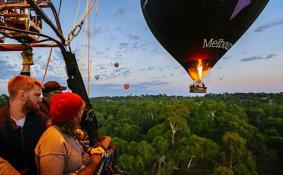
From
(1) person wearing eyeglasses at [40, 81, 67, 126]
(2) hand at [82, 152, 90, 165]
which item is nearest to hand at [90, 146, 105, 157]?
(2) hand at [82, 152, 90, 165]

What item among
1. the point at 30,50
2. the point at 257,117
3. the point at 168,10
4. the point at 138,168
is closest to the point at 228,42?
the point at 168,10

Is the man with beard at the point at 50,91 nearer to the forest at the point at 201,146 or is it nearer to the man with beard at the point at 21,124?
the man with beard at the point at 21,124

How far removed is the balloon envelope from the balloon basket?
0.20 meters

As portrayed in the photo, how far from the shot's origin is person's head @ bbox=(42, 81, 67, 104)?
3.59m

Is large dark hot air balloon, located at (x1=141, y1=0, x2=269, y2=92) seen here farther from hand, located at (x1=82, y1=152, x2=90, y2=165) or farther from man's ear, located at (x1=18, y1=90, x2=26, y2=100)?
man's ear, located at (x1=18, y1=90, x2=26, y2=100)

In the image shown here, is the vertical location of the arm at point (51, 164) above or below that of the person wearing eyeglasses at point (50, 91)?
below

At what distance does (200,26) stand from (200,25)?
3cm

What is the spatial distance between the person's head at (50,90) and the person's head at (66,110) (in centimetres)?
110

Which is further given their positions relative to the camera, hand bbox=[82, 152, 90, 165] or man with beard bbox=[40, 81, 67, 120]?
man with beard bbox=[40, 81, 67, 120]

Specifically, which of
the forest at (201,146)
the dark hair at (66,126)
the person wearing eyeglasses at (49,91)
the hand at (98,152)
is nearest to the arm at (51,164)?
the dark hair at (66,126)

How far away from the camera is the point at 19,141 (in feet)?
8.14

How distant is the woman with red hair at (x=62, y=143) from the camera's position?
7.60ft

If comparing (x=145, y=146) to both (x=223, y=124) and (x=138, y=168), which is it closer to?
(x=138, y=168)

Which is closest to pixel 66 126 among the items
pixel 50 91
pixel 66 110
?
pixel 66 110
